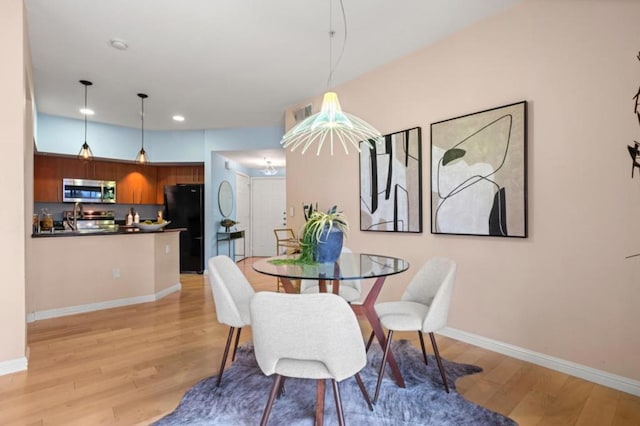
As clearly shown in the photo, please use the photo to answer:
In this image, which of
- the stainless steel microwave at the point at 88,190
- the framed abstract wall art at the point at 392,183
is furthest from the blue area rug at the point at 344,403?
the stainless steel microwave at the point at 88,190

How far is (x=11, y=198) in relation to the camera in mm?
2332

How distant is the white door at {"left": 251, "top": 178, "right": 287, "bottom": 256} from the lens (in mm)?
8523

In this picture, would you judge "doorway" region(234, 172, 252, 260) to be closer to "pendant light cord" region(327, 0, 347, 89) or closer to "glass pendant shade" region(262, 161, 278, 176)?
"glass pendant shade" region(262, 161, 278, 176)

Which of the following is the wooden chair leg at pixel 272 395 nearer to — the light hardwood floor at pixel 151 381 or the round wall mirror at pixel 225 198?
the light hardwood floor at pixel 151 381

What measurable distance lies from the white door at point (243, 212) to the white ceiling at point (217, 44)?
3.33 metres

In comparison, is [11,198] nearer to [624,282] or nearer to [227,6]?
[227,6]

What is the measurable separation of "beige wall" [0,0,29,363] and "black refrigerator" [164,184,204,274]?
153 inches

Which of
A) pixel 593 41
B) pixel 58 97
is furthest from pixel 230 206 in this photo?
pixel 593 41

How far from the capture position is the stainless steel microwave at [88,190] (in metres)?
5.75

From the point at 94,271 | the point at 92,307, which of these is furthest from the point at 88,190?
the point at 92,307

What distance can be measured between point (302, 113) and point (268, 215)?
14.0 ft

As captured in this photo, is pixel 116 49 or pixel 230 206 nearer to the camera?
pixel 116 49

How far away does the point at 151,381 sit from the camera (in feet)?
7.30

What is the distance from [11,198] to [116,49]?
174 cm
